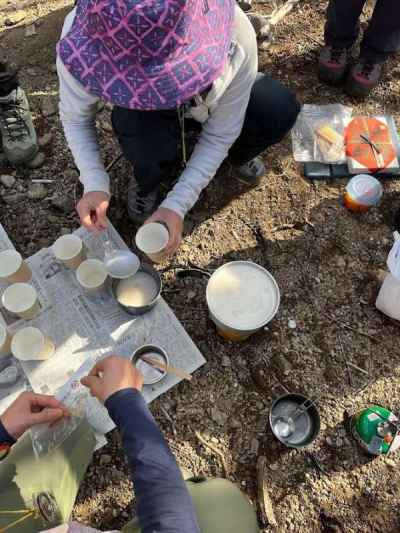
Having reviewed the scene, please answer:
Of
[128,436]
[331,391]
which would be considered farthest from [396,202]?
[128,436]

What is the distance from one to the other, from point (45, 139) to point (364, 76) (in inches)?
82.9

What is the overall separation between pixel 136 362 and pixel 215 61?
4.45 feet

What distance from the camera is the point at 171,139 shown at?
2170 millimetres

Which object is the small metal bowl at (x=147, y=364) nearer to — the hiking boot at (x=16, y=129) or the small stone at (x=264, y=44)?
the hiking boot at (x=16, y=129)

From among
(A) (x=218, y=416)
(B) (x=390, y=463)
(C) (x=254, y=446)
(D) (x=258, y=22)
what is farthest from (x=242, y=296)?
(D) (x=258, y=22)

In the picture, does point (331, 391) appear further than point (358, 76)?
No

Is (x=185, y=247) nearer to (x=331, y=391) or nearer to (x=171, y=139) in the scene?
(x=171, y=139)

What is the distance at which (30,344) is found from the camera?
213 centimetres

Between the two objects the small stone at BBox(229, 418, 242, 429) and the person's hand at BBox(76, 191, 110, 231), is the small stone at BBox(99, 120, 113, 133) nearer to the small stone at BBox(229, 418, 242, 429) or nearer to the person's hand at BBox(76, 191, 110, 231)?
the person's hand at BBox(76, 191, 110, 231)

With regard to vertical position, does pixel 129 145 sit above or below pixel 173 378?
above

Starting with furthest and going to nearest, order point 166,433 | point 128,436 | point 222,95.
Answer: point 166,433 < point 222,95 < point 128,436

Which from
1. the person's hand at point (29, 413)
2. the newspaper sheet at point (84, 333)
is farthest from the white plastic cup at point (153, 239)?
the person's hand at point (29, 413)

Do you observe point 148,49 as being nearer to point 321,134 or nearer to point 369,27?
point 321,134

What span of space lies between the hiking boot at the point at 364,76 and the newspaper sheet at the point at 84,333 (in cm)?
198
